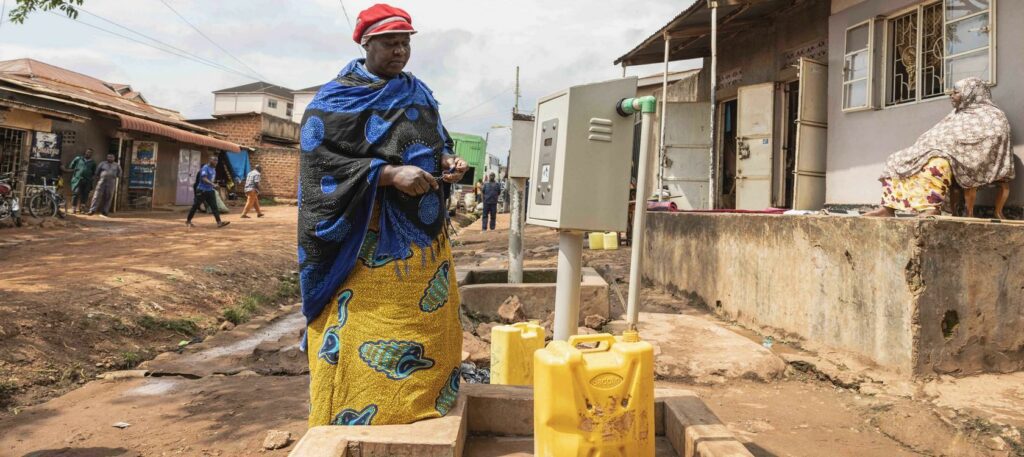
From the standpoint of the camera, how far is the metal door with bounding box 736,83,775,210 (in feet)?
30.9

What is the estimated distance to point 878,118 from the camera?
7098 mm

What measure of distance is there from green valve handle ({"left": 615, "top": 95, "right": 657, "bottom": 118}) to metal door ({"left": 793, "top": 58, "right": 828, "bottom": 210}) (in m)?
6.55

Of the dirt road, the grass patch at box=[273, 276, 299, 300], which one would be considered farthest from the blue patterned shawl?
the grass patch at box=[273, 276, 299, 300]

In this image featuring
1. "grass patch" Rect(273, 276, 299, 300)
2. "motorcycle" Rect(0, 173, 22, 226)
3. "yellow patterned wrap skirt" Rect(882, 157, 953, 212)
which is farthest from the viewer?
"motorcycle" Rect(0, 173, 22, 226)

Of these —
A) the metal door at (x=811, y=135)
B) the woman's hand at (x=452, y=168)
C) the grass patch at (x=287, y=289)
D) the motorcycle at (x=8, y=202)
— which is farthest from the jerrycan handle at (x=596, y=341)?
the motorcycle at (x=8, y=202)

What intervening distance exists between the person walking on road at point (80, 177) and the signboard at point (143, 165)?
7.88ft

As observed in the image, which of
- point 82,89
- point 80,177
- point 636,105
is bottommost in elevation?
A: point 636,105

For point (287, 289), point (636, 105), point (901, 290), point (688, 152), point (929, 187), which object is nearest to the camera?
point (636, 105)

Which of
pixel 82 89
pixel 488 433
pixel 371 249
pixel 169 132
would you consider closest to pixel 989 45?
pixel 488 433

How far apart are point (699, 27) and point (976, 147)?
5544mm

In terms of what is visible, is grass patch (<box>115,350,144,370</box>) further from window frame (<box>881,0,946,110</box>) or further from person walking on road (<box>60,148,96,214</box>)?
person walking on road (<box>60,148,96,214</box>)

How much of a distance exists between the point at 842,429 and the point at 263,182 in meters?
24.2

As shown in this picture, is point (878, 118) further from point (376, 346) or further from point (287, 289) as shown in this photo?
point (287, 289)

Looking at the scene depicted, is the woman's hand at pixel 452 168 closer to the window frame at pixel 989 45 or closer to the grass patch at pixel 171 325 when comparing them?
the grass patch at pixel 171 325
